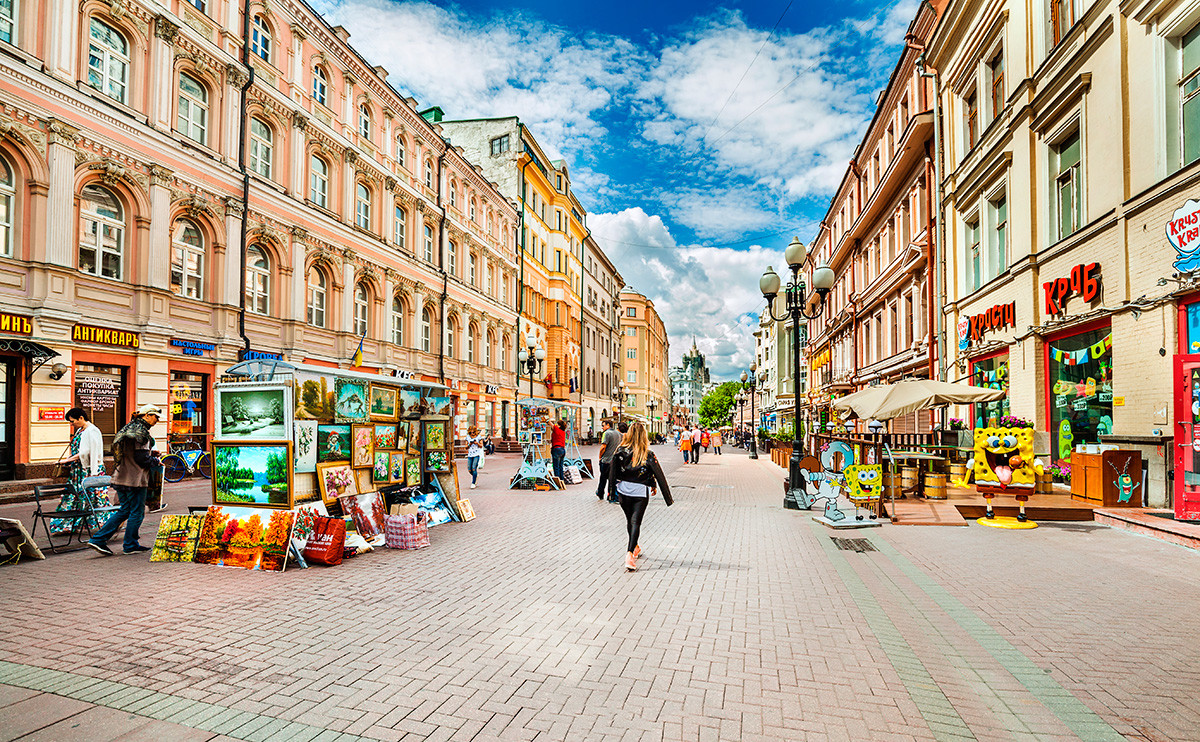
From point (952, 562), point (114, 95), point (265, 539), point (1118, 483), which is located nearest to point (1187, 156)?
point (1118, 483)

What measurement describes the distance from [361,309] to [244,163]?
7.96 meters

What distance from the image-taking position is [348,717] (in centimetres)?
366

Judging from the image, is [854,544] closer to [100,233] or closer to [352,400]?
[352,400]

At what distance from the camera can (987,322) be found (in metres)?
16.8

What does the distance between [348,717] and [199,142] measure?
67.8ft

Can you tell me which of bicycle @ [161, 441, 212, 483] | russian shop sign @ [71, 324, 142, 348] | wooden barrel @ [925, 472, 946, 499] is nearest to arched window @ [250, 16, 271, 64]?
russian shop sign @ [71, 324, 142, 348]

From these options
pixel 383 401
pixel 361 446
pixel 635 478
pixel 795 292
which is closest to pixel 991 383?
pixel 795 292

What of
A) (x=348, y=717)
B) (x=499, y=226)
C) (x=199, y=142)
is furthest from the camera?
(x=499, y=226)

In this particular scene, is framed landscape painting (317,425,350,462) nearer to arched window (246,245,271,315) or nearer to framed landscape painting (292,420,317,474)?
framed landscape painting (292,420,317,474)

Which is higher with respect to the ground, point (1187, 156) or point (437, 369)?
point (1187, 156)

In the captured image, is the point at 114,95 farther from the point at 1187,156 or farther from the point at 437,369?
the point at 1187,156

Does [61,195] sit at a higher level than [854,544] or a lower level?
higher

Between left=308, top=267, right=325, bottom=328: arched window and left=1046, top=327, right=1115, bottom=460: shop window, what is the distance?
22.5 m

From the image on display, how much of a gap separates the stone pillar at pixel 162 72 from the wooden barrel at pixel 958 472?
2158 centimetres
